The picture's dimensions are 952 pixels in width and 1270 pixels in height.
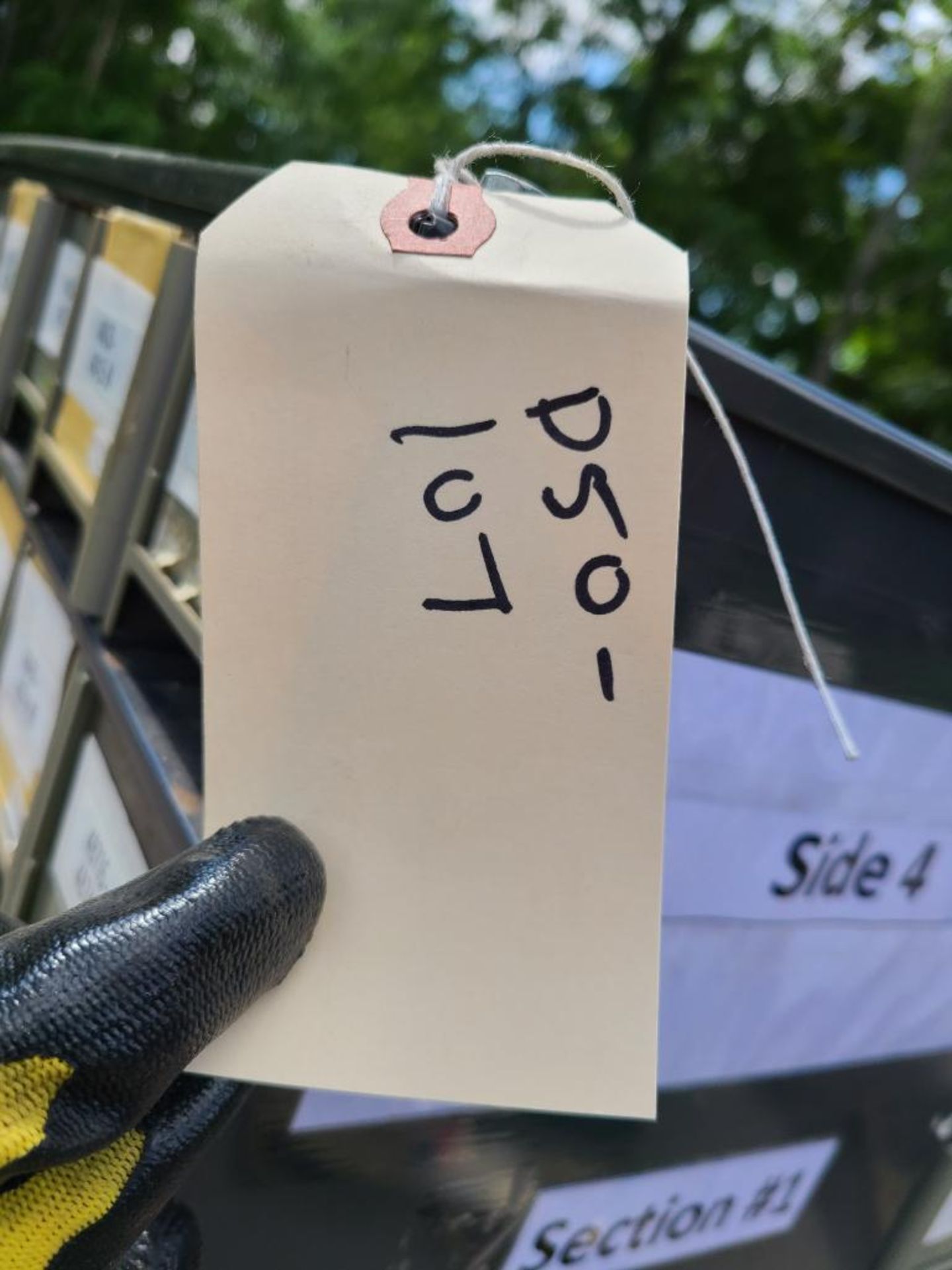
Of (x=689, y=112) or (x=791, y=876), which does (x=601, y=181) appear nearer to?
(x=791, y=876)

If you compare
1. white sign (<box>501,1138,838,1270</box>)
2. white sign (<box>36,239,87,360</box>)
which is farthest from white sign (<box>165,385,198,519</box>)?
white sign (<box>501,1138,838,1270</box>)

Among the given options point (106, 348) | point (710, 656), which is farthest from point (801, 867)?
point (106, 348)

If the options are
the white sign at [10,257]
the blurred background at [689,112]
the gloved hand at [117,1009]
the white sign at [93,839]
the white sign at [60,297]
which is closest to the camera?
the gloved hand at [117,1009]

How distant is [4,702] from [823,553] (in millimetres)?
1518

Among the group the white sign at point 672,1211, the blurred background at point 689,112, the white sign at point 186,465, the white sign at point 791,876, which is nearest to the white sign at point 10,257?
the white sign at point 186,465

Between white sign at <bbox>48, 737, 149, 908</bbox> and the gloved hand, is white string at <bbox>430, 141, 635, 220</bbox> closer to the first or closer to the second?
the gloved hand

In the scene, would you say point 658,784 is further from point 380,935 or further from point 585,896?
point 380,935

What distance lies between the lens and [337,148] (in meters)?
12.4

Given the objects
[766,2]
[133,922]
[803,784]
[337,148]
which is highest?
[766,2]

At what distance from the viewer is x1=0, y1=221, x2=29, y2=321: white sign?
251 cm

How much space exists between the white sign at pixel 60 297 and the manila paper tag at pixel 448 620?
1.52 meters

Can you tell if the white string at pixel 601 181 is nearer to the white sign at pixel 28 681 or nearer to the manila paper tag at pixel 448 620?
the manila paper tag at pixel 448 620

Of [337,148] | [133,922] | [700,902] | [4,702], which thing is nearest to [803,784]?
[700,902]

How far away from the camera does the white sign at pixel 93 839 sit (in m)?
1.46
